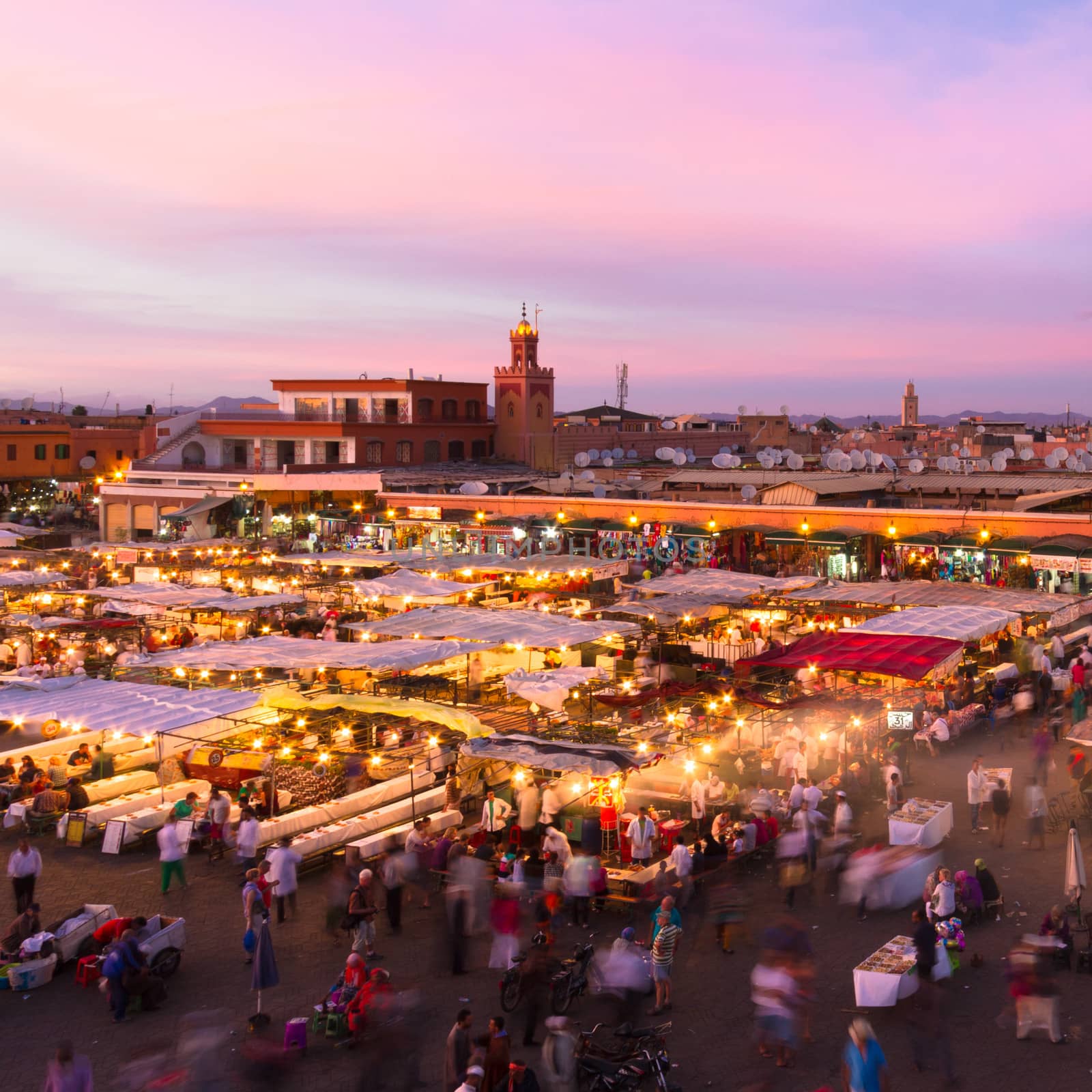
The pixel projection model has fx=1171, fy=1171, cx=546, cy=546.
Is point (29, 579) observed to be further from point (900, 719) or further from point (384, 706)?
point (900, 719)

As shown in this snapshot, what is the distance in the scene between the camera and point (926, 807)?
1355 cm

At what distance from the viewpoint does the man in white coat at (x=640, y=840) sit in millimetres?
12727

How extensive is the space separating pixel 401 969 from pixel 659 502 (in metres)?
25.3

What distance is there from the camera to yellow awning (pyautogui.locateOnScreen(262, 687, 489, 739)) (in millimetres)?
15289

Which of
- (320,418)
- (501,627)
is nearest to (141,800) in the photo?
(501,627)

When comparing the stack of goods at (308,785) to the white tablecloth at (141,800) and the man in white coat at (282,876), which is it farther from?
the man in white coat at (282,876)

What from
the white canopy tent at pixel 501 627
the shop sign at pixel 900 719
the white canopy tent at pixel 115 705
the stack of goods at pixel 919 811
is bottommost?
the stack of goods at pixel 919 811

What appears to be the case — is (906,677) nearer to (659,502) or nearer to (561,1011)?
(561,1011)

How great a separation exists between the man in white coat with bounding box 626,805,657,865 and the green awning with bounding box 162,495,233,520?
109 feet

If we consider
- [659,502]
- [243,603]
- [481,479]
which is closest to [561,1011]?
[243,603]

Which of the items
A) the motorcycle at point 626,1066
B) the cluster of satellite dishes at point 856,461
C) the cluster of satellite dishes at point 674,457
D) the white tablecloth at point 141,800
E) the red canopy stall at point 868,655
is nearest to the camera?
the motorcycle at point 626,1066

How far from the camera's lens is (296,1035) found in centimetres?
916

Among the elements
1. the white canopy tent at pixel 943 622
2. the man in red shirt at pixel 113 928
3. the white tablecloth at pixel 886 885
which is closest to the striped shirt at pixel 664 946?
the white tablecloth at pixel 886 885

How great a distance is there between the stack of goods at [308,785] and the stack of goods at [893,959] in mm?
7146
